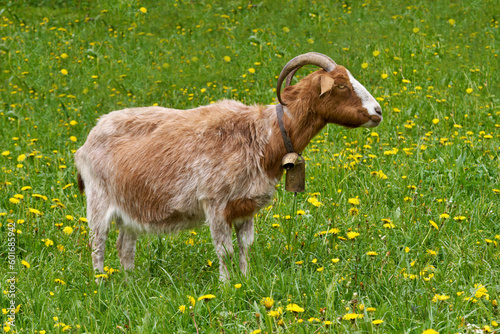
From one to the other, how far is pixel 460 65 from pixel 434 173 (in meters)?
3.69

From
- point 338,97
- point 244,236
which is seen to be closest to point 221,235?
point 244,236

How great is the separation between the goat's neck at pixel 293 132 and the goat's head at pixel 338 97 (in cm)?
9

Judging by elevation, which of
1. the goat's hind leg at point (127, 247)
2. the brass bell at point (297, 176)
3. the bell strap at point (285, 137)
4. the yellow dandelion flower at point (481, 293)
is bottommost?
the goat's hind leg at point (127, 247)

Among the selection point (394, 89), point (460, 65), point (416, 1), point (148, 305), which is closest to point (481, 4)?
point (416, 1)

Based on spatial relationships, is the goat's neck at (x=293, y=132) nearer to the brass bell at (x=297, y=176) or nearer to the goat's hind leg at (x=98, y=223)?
the brass bell at (x=297, y=176)

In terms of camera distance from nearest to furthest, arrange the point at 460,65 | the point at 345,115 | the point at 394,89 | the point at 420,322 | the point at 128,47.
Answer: the point at 420,322
the point at 345,115
the point at 394,89
the point at 460,65
the point at 128,47

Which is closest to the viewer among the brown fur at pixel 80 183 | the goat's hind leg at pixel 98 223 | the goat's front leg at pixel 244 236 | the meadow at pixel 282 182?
the meadow at pixel 282 182

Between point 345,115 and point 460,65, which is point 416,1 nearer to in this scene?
point 460,65

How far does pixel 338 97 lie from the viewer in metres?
4.77

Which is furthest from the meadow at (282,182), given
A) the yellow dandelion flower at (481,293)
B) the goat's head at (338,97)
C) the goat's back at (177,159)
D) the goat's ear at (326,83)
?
the goat's ear at (326,83)

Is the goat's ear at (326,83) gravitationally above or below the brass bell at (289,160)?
above

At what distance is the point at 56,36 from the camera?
12.2 metres

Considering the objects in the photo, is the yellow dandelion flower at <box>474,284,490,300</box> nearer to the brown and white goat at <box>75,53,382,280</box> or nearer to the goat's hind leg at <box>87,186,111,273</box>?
the brown and white goat at <box>75,53,382,280</box>

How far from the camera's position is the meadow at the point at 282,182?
4.18 m
